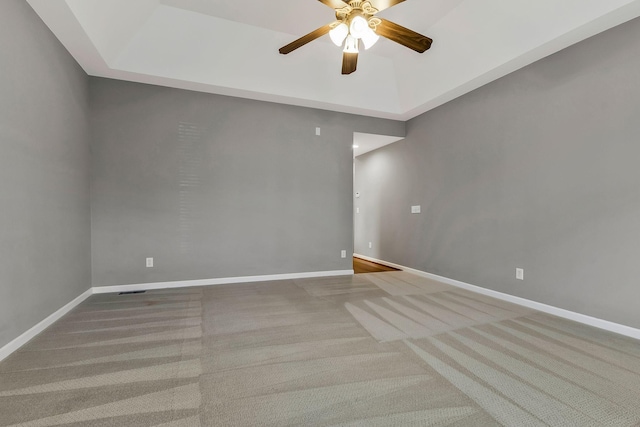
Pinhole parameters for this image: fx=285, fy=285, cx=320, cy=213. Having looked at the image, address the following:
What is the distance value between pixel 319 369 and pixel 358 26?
255 cm

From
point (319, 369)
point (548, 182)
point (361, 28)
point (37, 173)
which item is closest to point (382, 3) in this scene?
point (361, 28)

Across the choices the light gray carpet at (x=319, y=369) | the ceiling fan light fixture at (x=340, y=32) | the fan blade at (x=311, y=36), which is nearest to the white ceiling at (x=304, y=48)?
the fan blade at (x=311, y=36)

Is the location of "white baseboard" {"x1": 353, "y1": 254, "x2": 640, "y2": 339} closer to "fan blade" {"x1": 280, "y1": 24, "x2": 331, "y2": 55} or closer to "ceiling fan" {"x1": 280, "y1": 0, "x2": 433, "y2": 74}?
"ceiling fan" {"x1": 280, "y1": 0, "x2": 433, "y2": 74}

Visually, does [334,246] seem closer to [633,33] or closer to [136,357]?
[136,357]

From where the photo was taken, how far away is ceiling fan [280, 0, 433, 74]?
7.25 ft

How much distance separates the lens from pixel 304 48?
3820 millimetres

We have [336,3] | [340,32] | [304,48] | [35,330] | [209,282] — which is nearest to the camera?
[336,3]

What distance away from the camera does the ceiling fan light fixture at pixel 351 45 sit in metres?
2.53

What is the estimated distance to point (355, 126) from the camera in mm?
4859

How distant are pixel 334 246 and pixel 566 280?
9.60 ft

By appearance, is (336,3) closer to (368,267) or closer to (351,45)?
(351,45)

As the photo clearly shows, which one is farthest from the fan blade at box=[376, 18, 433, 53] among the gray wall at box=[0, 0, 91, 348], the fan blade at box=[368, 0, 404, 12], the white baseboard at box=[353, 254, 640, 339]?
the white baseboard at box=[353, 254, 640, 339]

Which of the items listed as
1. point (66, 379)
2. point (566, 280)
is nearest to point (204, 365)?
point (66, 379)

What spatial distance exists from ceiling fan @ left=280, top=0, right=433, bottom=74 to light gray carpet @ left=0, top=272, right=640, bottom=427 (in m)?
2.49
